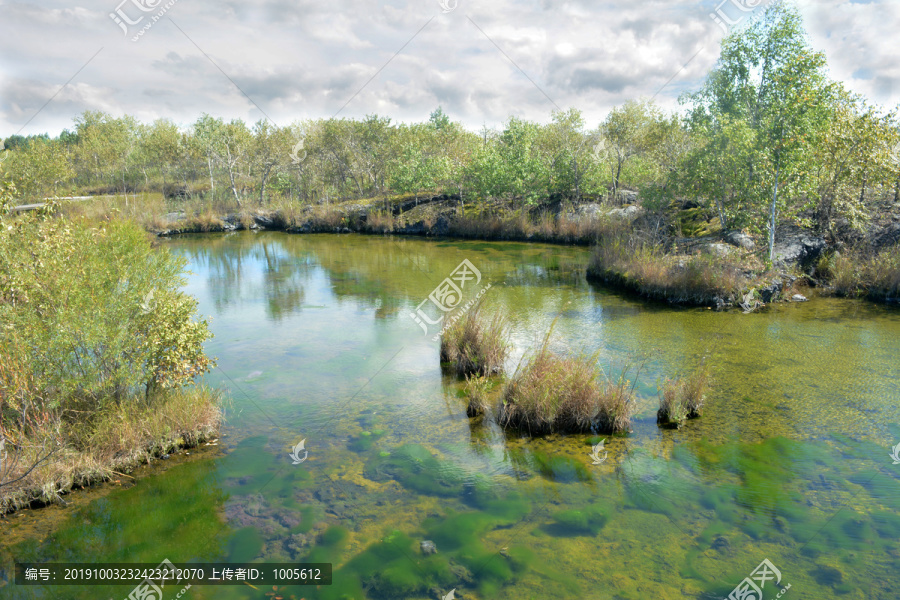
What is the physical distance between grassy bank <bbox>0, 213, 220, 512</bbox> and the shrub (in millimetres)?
4762

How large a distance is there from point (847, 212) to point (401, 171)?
25.1 meters

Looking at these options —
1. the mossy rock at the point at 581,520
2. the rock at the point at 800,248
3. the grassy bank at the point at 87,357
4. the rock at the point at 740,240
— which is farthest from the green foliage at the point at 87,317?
the rock at the point at 800,248

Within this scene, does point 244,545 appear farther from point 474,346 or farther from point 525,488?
point 474,346

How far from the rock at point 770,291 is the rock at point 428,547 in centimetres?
1323

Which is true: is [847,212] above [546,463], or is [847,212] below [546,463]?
above

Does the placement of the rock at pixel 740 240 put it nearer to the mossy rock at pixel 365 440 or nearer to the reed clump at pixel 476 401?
the reed clump at pixel 476 401

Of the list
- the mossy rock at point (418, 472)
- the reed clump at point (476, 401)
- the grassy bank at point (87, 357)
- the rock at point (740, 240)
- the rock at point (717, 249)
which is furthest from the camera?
the rock at point (740, 240)

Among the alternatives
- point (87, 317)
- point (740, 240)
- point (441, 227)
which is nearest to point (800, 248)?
point (740, 240)

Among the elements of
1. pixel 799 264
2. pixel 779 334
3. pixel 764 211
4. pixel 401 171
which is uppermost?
pixel 401 171

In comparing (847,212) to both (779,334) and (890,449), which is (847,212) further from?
(890,449)

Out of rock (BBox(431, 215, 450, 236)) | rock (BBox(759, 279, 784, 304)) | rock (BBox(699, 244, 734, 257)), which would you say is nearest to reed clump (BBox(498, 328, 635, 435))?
rock (BBox(759, 279, 784, 304))

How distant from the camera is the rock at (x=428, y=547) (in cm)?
549

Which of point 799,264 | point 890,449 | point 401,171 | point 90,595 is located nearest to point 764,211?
point 799,264

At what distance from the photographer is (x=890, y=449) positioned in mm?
7148
